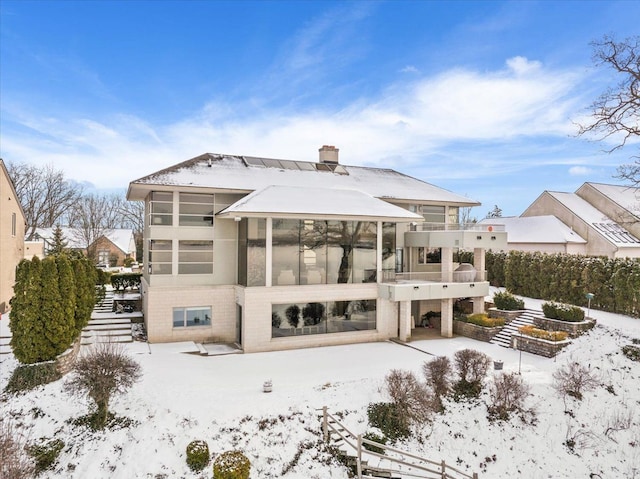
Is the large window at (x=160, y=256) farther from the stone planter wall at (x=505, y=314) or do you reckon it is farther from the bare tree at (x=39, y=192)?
the bare tree at (x=39, y=192)

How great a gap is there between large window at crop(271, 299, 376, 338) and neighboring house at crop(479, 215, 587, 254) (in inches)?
698

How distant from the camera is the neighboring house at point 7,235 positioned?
71.2ft

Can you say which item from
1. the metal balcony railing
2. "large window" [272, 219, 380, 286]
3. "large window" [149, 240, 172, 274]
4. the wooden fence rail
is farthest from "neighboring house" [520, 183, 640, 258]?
"large window" [149, 240, 172, 274]

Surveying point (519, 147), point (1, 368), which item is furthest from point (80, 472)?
point (519, 147)

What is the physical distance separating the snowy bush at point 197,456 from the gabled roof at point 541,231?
96.7ft

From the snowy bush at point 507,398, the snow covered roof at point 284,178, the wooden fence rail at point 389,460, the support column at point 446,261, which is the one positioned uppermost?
the snow covered roof at point 284,178

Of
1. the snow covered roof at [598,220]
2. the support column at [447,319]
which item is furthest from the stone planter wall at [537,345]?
the snow covered roof at [598,220]

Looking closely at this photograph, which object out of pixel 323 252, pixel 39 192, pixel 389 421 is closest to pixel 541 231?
pixel 323 252

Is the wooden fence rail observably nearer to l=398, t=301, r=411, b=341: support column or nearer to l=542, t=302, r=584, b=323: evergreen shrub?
l=398, t=301, r=411, b=341: support column

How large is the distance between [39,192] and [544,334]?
4800 centimetres

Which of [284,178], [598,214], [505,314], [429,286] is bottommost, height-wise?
[505,314]

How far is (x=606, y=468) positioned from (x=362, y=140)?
20038 mm

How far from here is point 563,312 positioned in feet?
63.0

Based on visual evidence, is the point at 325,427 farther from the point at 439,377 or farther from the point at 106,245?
the point at 106,245
